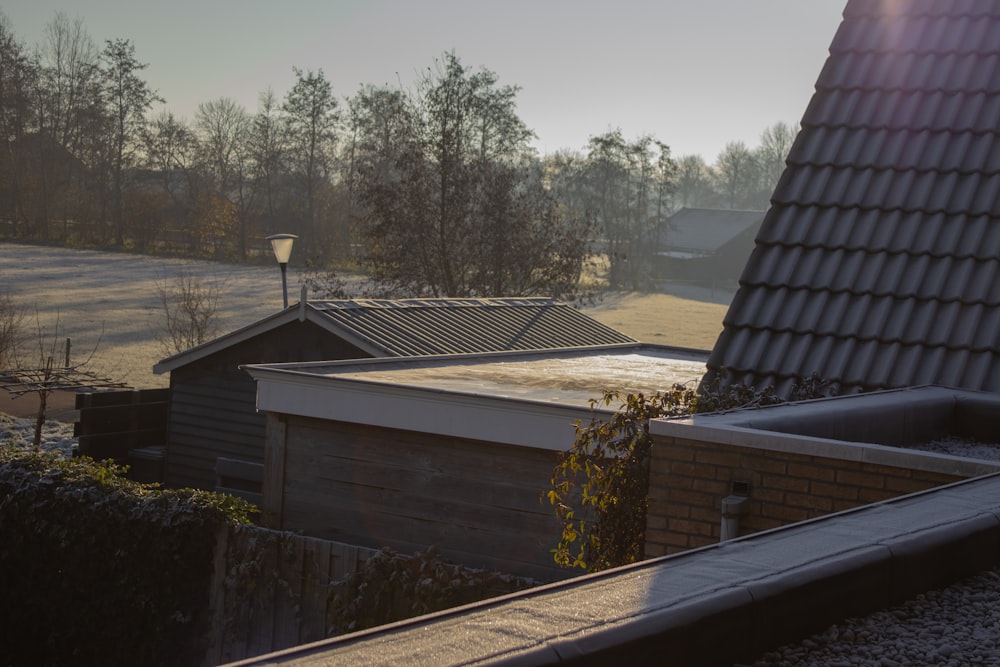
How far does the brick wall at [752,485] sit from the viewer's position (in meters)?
4.56

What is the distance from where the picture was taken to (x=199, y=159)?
7044cm

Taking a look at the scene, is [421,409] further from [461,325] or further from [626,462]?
[461,325]

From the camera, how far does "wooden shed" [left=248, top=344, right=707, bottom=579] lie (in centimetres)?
973

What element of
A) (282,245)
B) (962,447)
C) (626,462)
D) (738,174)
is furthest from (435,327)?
(738,174)

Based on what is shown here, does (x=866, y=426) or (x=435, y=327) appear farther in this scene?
(x=435, y=327)

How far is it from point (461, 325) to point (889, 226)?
992cm

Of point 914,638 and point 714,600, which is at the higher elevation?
point 714,600

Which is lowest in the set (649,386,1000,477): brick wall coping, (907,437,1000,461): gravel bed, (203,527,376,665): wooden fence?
(203,527,376,665): wooden fence

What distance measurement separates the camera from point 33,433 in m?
21.8

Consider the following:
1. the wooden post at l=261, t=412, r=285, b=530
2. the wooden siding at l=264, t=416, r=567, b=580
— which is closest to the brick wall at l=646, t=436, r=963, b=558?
the wooden siding at l=264, t=416, r=567, b=580

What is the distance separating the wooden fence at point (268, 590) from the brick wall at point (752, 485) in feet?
17.5

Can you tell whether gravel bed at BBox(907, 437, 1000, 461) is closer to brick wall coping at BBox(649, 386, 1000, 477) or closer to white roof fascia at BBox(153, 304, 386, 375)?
brick wall coping at BBox(649, 386, 1000, 477)

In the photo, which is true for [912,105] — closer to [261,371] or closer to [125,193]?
[261,371]

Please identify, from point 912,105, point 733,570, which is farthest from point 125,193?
point 733,570
